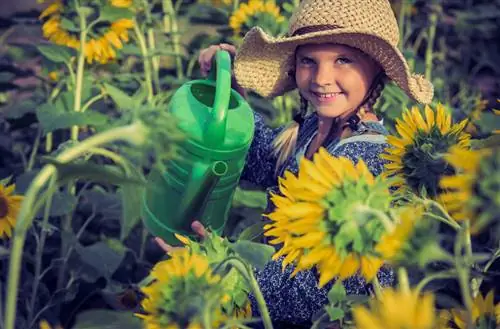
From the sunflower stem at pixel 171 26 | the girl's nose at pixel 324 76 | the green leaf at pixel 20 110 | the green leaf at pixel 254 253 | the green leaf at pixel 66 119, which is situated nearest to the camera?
the green leaf at pixel 254 253

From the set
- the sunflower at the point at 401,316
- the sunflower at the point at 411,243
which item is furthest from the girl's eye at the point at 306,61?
the sunflower at the point at 401,316

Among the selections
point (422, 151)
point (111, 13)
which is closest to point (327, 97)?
point (422, 151)

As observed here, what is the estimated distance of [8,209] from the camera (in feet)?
4.66

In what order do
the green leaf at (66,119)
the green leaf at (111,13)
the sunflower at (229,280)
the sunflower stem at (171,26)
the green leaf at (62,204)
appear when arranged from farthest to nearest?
1. the sunflower stem at (171,26)
2. the green leaf at (111,13)
3. the green leaf at (66,119)
4. the green leaf at (62,204)
5. the sunflower at (229,280)

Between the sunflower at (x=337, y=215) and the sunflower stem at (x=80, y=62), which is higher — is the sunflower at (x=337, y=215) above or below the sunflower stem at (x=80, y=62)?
above

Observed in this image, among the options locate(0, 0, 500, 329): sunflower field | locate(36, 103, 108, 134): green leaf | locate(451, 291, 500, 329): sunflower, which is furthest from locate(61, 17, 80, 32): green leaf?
locate(451, 291, 500, 329): sunflower

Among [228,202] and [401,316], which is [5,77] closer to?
[228,202]

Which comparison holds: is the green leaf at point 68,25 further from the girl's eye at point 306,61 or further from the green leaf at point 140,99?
the girl's eye at point 306,61

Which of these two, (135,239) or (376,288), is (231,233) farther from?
(376,288)

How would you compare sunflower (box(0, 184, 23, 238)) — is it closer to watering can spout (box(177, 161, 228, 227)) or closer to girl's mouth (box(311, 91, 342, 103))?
watering can spout (box(177, 161, 228, 227))

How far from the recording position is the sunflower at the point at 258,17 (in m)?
2.16

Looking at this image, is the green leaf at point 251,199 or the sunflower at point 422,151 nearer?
the sunflower at point 422,151

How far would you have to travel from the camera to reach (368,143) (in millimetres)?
1457

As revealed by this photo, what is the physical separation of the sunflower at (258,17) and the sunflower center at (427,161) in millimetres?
1035
